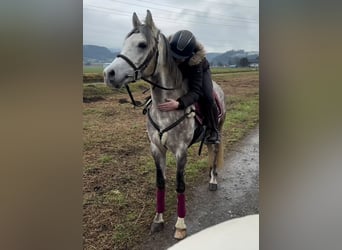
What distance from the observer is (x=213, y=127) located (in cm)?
149

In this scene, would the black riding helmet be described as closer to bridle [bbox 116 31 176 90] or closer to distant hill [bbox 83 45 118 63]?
bridle [bbox 116 31 176 90]

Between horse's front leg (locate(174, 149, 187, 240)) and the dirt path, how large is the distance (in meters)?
0.02

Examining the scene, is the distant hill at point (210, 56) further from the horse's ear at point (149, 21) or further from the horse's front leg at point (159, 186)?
the horse's front leg at point (159, 186)

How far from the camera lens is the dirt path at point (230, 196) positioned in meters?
1.44

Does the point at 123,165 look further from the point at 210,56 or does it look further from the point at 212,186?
the point at 210,56

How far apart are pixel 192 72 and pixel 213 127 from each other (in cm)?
24

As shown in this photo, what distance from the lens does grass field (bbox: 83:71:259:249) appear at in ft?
4.47

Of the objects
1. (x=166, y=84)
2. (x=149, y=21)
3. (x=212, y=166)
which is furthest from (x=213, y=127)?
(x=149, y=21)

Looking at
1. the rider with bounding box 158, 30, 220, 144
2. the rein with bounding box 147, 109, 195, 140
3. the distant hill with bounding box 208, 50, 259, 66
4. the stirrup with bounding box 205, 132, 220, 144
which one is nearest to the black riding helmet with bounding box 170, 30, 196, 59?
the rider with bounding box 158, 30, 220, 144

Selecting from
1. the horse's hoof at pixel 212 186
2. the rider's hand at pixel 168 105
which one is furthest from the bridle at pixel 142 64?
the horse's hoof at pixel 212 186
